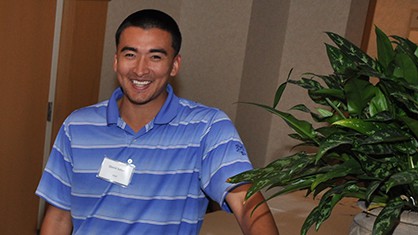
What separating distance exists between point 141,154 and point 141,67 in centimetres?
26

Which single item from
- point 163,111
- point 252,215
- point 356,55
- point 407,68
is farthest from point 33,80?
point 407,68

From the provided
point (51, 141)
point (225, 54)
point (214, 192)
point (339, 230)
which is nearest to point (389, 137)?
point (214, 192)

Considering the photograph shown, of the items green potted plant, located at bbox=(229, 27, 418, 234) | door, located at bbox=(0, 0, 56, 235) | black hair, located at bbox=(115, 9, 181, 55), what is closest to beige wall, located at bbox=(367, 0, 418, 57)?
door, located at bbox=(0, 0, 56, 235)

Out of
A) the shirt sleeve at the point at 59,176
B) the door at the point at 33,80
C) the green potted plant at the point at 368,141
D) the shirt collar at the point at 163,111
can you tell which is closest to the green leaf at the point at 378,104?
the green potted plant at the point at 368,141

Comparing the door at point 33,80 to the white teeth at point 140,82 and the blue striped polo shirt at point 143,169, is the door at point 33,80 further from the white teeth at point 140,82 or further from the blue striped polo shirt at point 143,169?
the white teeth at point 140,82

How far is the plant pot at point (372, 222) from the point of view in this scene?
3.39 feet

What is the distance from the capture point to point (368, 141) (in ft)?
3.22

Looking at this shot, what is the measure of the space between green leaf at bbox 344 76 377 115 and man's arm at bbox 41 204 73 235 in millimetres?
1139

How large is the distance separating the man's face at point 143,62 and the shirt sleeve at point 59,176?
0.26 meters

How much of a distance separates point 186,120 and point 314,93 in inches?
28.5

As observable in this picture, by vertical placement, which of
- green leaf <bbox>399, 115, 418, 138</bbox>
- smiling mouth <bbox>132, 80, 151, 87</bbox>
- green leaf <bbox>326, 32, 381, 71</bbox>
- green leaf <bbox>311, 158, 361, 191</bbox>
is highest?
green leaf <bbox>326, 32, 381, 71</bbox>

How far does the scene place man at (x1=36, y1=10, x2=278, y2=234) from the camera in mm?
1778

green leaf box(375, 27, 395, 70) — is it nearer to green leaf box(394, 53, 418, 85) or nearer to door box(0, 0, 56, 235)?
green leaf box(394, 53, 418, 85)

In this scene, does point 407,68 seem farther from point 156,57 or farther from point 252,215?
point 156,57
